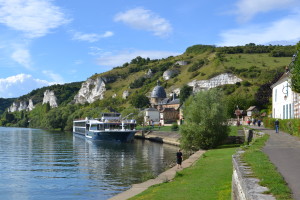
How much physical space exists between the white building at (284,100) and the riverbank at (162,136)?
61.4 feet

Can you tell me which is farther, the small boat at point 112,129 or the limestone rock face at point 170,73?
the limestone rock face at point 170,73

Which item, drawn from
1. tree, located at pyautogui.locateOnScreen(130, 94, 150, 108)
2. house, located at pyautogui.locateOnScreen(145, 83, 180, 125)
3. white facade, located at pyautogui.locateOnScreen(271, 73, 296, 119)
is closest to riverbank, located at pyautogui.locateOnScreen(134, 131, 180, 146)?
white facade, located at pyautogui.locateOnScreen(271, 73, 296, 119)

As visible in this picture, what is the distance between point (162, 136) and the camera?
2997 inches

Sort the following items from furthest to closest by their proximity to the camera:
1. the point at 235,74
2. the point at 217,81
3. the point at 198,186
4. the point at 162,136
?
the point at 217,81, the point at 235,74, the point at 162,136, the point at 198,186

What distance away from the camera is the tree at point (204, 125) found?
42312mm

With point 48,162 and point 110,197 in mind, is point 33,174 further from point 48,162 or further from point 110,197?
point 110,197

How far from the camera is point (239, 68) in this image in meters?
140

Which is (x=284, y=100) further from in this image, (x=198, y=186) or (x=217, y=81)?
(x=217, y=81)

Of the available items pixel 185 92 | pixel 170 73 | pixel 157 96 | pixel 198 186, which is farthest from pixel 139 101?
pixel 198 186

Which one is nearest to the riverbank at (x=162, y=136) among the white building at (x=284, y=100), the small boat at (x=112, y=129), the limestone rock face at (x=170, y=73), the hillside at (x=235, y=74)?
the small boat at (x=112, y=129)

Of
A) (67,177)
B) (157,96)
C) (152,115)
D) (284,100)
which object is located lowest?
(67,177)

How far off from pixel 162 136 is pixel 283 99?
32.9m

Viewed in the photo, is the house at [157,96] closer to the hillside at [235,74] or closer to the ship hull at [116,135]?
the hillside at [235,74]

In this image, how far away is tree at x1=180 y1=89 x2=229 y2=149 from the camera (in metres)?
42.3
